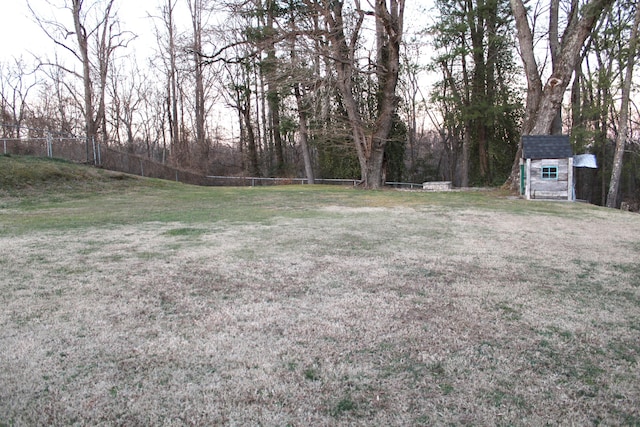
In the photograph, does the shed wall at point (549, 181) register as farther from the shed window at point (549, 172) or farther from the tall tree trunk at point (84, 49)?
the tall tree trunk at point (84, 49)

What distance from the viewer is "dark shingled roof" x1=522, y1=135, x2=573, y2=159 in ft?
35.3

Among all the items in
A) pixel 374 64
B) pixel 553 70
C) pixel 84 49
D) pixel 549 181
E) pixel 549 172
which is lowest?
pixel 549 181

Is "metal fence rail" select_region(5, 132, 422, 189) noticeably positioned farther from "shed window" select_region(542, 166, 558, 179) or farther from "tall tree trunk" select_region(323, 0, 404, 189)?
"shed window" select_region(542, 166, 558, 179)

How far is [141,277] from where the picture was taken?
10.9 feet

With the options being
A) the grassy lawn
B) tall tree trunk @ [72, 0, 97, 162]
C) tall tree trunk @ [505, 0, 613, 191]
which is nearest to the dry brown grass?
the grassy lawn

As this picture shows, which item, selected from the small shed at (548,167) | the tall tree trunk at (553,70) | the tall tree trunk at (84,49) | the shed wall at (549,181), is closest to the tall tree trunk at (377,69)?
the tall tree trunk at (553,70)

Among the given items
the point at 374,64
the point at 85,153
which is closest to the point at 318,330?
the point at 374,64

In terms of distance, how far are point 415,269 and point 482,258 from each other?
876 millimetres

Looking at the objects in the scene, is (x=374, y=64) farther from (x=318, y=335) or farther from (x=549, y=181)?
(x=318, y=335)

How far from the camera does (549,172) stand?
36.1ft

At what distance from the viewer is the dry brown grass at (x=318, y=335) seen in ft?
5.34

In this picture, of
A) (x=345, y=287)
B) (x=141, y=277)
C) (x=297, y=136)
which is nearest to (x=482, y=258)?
(x=345, y=287)

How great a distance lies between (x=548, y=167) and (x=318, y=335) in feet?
35.5

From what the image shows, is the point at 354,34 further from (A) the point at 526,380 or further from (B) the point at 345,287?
(A) the point at 526,380
